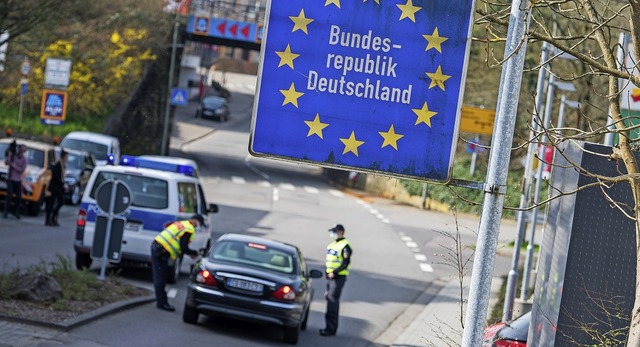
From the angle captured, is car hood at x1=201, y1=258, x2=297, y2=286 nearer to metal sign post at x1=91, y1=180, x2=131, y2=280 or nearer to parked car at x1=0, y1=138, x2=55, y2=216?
metal sign post at x1=91, y1=180, x2=131, y2=280

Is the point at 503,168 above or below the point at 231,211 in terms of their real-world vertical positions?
above

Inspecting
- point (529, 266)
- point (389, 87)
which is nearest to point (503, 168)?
point (389, 87)

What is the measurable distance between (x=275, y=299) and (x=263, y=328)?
1888 mm

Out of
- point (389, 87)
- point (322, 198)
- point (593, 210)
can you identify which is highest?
point (389, 87)

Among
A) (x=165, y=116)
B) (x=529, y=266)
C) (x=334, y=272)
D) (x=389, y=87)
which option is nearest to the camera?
(x=389, y=87)

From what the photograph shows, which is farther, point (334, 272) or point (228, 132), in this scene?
point (228, 132)

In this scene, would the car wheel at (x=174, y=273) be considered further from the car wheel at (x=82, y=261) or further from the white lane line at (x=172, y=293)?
the car wheel at (x=82, y=261)

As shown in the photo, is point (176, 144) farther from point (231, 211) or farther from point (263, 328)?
point (263, 328)

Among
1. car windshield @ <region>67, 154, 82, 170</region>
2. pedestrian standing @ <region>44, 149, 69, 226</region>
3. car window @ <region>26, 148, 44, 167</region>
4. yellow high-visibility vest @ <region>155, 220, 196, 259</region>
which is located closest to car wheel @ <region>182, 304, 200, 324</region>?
yellow high-visibility vest @ <region>155, 220, 196, 259</region>

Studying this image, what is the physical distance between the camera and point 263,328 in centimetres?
1855

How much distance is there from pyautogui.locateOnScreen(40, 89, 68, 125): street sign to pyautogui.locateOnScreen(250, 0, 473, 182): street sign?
33.0m

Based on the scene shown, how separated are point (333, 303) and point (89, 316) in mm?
4012

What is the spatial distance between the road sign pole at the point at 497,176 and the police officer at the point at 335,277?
1175cm

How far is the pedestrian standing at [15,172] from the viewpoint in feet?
93.1
